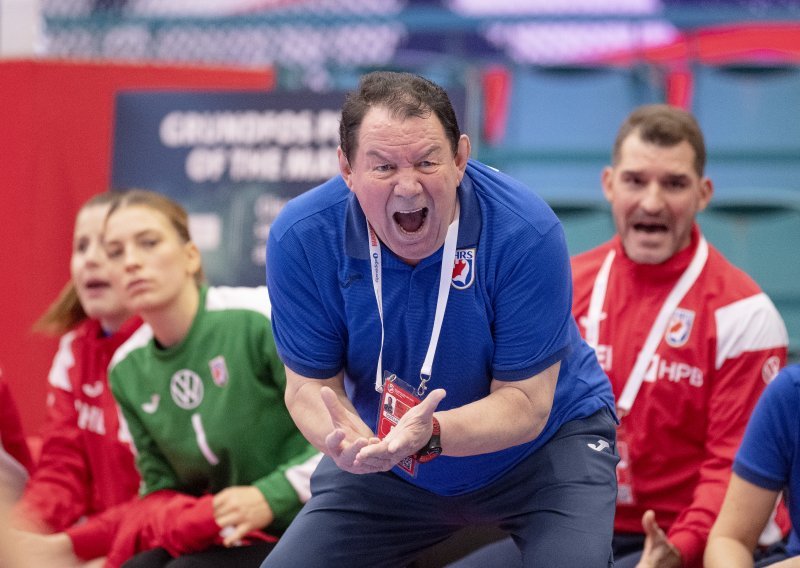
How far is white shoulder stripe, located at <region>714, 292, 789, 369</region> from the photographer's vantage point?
3.15 m

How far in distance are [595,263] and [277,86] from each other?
240 centimetres

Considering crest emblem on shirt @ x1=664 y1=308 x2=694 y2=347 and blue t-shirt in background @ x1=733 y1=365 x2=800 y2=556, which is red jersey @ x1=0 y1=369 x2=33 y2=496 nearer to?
crest emblem on shirt @ x1=664 y1=308 x2=694 y2=347

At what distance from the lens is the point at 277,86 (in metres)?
5.38

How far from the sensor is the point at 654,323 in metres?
3.26

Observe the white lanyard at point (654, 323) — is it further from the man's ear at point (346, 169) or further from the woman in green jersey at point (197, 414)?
the man's ear at point (346, 169)

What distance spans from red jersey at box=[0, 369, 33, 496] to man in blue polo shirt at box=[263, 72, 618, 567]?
145cm

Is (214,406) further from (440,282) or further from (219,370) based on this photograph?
(440,282)

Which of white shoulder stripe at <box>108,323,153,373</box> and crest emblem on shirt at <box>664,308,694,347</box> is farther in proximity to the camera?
white shoulder stripe at <box>108,323,153,373</box>

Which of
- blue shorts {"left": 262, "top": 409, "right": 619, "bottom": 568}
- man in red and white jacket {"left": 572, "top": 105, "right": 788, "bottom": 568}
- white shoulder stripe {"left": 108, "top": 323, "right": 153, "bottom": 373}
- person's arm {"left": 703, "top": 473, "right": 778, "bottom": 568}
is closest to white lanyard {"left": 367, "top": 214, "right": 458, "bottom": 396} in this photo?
blue shorts {"left": 262, "top": 409, "right": 619, "bottom": 568}

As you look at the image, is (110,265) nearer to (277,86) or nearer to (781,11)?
(277,86)

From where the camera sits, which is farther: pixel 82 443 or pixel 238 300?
pixel 82 443

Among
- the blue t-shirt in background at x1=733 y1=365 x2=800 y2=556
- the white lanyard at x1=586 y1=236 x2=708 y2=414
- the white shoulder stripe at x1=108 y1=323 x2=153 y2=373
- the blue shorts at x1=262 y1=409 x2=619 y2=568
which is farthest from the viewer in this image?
the white shoulder stripe at x1=108 y1=323 x2=153 y2=373

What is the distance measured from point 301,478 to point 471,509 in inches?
26.2

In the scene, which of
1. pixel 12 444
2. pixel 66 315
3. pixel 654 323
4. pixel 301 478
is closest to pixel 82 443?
pixel 12 444
